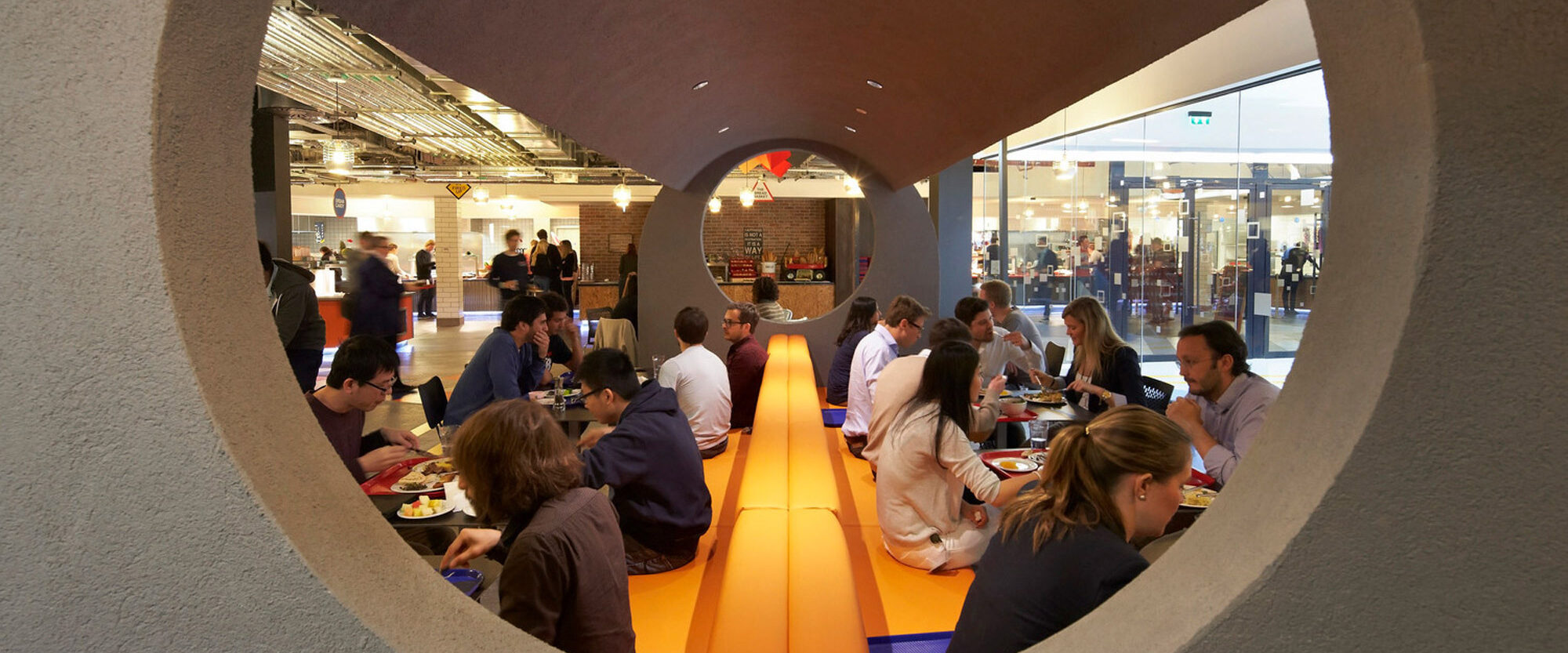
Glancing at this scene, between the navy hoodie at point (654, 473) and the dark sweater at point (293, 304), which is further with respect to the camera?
the dark sweater at point (293, 304)

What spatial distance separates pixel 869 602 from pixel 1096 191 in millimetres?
9123

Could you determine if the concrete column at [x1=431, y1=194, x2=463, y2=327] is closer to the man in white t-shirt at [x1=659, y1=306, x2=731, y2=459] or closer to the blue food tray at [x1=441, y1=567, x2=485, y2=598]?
the man in white t-shirt at [x1=659, y1=306, x2=731, y2=459]

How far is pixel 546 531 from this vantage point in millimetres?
2195

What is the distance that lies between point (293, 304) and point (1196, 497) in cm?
556

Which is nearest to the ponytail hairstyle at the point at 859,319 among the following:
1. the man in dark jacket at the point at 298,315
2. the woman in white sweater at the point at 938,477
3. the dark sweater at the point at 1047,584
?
the woman in white sweater at the point at 938,477

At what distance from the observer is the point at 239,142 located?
4.66 ft

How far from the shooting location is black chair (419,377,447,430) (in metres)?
5.09

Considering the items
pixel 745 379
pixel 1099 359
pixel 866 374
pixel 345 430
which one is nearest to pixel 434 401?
pixel 345 430

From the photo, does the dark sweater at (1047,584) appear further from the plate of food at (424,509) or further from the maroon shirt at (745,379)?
the maroon shirt at (745,379)

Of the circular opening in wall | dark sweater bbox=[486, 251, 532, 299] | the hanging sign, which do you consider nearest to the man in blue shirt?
dark sweater bbox=[486, 251, 532, 299]

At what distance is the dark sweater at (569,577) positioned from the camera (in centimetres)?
213

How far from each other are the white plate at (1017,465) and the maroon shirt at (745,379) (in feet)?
9.76

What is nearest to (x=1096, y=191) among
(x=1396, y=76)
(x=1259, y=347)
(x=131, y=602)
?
(x=1259, y=347)

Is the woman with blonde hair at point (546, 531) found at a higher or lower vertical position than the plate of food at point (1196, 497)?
higher
